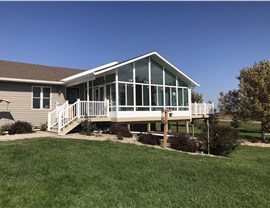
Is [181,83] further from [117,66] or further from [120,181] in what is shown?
[120,181]

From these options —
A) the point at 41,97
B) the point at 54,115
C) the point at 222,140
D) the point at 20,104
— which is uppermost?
the point at 41,97

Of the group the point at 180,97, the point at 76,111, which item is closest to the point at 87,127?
the point at 76,111

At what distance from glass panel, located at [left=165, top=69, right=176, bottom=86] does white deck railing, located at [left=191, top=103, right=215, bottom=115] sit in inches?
123

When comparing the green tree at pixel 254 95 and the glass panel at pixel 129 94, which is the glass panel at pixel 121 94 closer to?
the glass panel at pixel 129 94

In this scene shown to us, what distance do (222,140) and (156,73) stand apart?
29.0 feet

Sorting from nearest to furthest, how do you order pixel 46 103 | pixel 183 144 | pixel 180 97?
pixel 183 144 < pixel 46 103 < pixel 180 97

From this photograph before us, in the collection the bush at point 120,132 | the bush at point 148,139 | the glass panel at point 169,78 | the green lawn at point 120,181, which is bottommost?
the green lawn at point 120,181

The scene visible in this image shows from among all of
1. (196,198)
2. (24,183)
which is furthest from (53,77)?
(196,198)

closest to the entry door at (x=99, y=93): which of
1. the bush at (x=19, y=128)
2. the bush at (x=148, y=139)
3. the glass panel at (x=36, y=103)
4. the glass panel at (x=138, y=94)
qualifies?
the glass panel at (x=138, y=94)

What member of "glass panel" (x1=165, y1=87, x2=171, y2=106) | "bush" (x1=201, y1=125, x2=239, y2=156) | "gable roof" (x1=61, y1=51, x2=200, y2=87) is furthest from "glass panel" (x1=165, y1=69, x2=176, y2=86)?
"bush" (x1=201, y1=125, x2=239, y2=156)

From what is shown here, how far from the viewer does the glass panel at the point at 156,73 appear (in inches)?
697

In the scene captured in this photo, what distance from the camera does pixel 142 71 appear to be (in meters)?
17.1

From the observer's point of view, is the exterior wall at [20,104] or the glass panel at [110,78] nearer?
the exterior wall at [20,104]

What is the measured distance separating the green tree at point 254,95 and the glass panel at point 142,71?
786 centimetres
